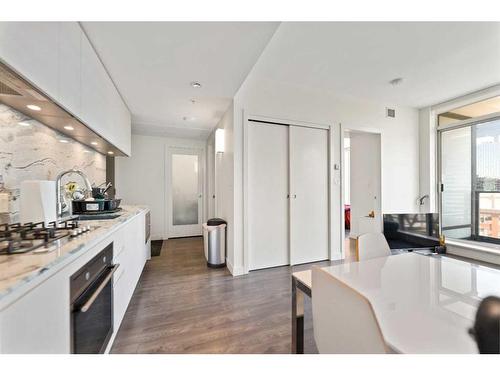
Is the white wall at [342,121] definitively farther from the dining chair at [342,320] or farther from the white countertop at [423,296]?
the dining chair at [342,320]

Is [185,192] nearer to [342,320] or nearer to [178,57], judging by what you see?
[178,57]

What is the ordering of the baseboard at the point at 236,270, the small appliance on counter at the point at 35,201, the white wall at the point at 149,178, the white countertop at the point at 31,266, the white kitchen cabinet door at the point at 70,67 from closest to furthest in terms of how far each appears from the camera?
the white countertop at the point at 31,266
the small appliance on counter at the point at 35,201
the white kitchen cabinet door at the point at 70,67
the baseboard at the point at 236,270
the white wall at the point at 149,178

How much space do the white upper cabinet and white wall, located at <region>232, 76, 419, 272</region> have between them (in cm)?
144

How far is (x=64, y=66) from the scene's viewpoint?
1.31m

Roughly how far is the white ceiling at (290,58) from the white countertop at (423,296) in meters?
1.74

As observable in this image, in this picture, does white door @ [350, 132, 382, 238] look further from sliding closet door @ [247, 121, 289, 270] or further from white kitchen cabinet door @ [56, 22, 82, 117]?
white kitchen cabinet door @ [56, 22, 82, 117]

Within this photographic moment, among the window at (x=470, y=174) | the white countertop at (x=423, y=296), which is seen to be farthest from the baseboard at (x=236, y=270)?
the window at (x=470, y=174)

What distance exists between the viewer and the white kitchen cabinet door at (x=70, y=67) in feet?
4.17

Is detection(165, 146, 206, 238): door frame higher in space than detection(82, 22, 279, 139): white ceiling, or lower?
lower

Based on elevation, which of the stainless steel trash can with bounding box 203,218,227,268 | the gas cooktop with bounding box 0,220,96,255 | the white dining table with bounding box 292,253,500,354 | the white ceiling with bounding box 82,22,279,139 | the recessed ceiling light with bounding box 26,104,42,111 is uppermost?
the white ceiling with bounding box 82,22,279,139

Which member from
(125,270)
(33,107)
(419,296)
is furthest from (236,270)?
(33,107)

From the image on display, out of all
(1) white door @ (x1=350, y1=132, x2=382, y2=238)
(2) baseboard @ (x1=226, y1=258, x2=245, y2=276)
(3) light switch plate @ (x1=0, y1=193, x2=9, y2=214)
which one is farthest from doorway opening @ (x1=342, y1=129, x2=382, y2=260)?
(3) light switch plate @ (x1=0, y1=193, x2=9, y2=214)

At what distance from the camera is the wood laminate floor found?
1.46 meters
